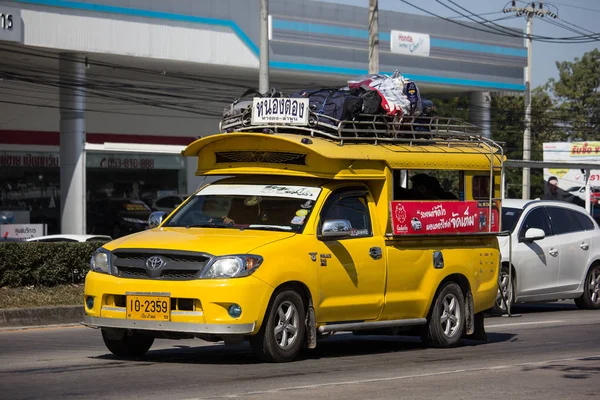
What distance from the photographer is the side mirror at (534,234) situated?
56.4 feet

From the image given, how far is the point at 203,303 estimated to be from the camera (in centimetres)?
963

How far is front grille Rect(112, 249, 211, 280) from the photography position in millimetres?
9781

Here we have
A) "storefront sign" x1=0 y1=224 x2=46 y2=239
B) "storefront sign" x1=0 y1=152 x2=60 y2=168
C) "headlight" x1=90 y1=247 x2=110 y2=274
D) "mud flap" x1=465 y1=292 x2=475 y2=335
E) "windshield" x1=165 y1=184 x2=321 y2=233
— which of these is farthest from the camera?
"storefront sign" x1=0 y1=152 x2=60 y2=168

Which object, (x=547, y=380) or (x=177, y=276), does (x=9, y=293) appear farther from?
(x=547, y=380)

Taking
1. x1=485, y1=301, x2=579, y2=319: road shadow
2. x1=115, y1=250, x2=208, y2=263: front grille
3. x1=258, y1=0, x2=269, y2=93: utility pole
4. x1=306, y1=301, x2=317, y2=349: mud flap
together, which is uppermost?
x1=258, y1=0, x2=269, y2=93: utility pole

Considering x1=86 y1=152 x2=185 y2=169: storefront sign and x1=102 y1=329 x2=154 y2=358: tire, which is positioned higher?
x1=86 y1=152 x2=185 y2=169: storefront sign

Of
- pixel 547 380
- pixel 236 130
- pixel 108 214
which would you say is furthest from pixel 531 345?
pixel 108 214

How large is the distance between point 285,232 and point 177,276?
121cm

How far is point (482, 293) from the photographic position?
12.9 m

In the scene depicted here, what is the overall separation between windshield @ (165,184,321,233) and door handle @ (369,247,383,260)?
840 mm

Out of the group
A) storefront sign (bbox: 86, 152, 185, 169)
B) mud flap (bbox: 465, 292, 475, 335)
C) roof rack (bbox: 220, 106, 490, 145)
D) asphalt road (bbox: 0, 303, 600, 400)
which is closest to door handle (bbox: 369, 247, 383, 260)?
asphalt road (bbox: 0, 303, 600, 400)

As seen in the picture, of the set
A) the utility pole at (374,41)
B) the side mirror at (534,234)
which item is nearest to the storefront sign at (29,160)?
the utility pole at (374,41)

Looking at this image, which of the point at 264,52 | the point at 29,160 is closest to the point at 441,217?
the point at 264,52

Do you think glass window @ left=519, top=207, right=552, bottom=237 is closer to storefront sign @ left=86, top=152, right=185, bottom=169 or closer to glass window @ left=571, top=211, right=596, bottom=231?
glass window @ left=571, top=211, right=596, bottom=231
